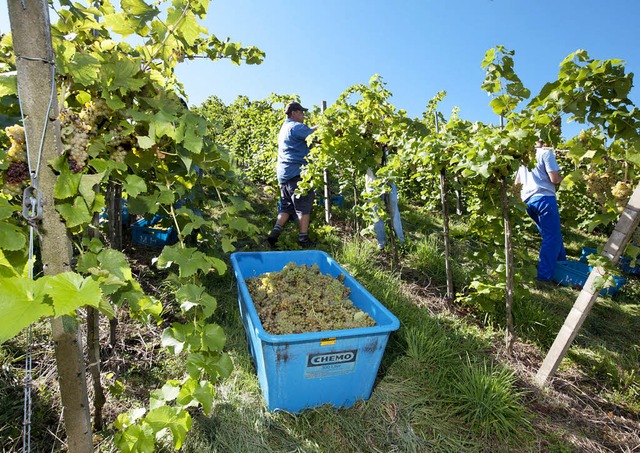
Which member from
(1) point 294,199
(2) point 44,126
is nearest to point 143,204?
(2) point 44,126

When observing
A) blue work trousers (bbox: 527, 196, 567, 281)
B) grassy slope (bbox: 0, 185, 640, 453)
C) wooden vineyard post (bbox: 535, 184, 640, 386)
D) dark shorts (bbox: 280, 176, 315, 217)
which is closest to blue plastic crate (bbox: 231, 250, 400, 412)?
grassy slope (bbox: 0, 185, 640, 453)

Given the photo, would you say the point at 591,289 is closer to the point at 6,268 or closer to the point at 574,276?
the point at 574,276

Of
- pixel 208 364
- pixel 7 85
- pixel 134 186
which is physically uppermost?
pixel 7 85

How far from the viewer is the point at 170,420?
1195 mm

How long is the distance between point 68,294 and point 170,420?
862 mm

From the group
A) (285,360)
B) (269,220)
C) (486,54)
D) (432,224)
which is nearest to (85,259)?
(285,360)

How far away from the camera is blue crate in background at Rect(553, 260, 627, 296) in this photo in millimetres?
3986

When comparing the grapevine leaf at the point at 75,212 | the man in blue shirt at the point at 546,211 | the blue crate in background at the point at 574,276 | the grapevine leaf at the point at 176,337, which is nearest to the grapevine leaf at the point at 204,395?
the grapevine leaf at the point at 176,337

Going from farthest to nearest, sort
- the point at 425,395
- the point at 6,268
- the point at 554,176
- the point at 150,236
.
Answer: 1. the point at 554,176
2. the point at 150,236
3. the point at 425,395
4. the point at 6,268

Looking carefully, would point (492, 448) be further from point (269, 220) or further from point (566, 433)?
point (269, 220)

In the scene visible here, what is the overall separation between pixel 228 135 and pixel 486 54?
27.9 ft

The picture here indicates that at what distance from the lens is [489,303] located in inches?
111

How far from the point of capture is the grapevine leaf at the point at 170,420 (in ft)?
3.88

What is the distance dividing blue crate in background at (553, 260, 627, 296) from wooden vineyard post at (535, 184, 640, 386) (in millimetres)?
2443
